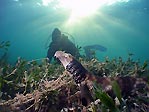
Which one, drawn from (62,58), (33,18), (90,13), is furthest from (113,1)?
(62,58)

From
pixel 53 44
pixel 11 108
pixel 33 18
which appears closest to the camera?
pixel 11 108

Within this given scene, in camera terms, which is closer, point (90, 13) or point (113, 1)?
point (113, 1)

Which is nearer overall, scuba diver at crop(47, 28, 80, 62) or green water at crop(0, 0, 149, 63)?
scuba diver at crop(47, 28, 80, 62)

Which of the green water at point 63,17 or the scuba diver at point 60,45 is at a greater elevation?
the green water at point 63,17

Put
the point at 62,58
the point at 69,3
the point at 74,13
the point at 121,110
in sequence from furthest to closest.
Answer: the point at 74,13 → the point at 69,3 → the point at 62,58 → the point at 121,110

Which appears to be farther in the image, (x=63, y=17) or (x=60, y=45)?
(x=63, y=17)

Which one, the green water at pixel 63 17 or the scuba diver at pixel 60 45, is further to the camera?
the green water at pixel 63 17

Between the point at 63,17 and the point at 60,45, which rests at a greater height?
the point at 63,17

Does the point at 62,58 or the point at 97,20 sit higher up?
the point at 97,20

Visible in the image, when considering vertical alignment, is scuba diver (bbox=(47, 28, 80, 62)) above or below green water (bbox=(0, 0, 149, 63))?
below

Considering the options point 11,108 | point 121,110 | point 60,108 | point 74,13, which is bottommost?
point 121,110

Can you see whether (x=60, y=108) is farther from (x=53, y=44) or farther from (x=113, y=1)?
(x=113, y=1)
